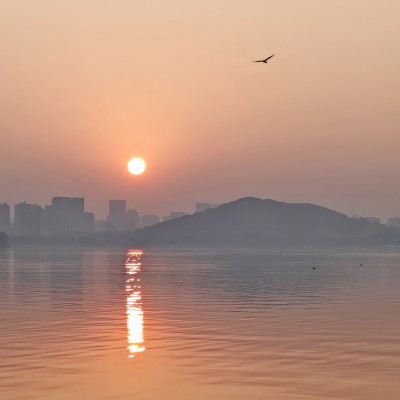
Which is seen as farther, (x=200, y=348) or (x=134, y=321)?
(x=134, y=321)

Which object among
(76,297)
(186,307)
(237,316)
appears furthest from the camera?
(76,297)

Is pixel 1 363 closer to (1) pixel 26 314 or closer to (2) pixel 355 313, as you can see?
(1) pixel 26 314

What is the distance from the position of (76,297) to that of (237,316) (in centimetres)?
3165

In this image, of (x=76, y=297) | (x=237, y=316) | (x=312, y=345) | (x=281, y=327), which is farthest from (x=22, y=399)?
(x=76, y=297)

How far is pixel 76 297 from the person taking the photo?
9912cm

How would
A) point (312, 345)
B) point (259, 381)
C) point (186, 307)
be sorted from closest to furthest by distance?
point (259, 381), point (312, 345), point (186, 307)

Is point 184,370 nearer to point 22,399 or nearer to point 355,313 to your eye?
point 22,399

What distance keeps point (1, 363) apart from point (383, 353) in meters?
21.4

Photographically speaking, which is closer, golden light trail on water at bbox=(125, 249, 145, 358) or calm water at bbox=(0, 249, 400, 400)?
calm water at bbox=(0, 249, 400, 400)

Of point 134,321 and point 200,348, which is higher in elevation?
point 134,321

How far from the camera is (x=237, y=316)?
240 feet

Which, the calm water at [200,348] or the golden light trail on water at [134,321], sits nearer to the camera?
the calm water at [200,348]

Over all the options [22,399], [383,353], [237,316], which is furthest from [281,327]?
[22,399]

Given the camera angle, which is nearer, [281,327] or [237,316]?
[281,327]
